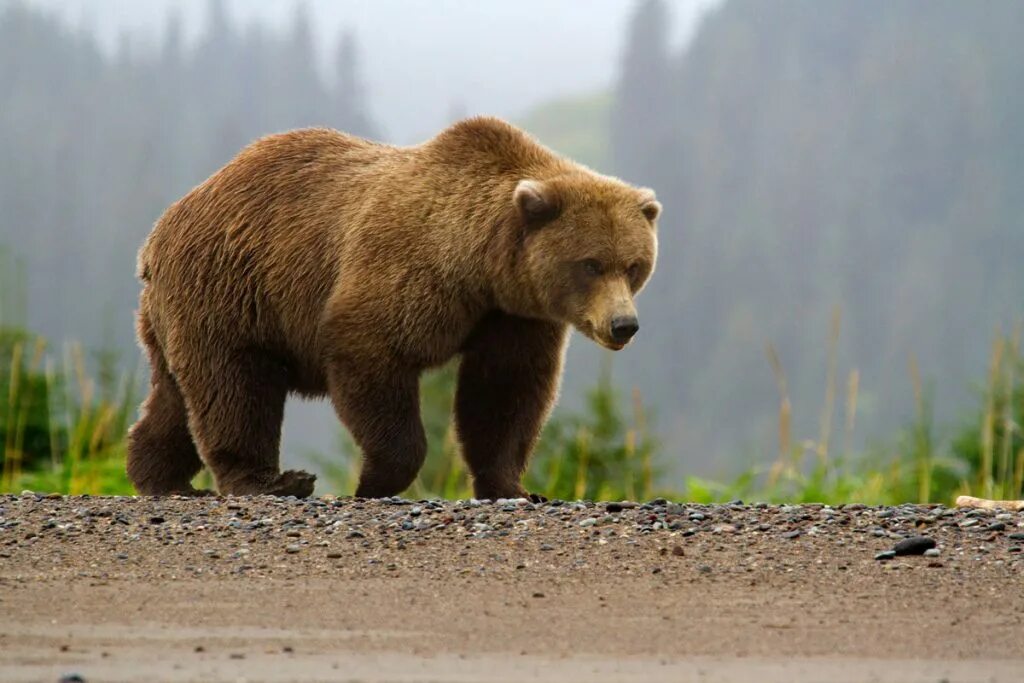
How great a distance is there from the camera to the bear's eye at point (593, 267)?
6.28m

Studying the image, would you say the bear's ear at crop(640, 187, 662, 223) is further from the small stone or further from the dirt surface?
the small stone

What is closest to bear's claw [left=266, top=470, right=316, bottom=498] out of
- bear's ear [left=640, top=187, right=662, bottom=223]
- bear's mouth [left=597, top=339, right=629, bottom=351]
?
bear's mouth [left=597, top=339, right=629, bottom=351]

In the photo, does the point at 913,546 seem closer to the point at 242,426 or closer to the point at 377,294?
the point at 377,294

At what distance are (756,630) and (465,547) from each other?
1.32m

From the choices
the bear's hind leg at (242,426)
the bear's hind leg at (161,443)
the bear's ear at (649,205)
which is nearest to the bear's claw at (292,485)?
the bear's hind leg at (242,426)

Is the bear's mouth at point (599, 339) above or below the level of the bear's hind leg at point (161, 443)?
above

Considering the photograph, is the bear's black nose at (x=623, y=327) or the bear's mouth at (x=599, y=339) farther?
the bear's mouth at (x=599, y=339)

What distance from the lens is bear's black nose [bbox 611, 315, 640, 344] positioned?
604 cm

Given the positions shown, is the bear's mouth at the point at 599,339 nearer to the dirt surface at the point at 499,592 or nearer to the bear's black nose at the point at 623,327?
the bear's black nose at the point at 623,327

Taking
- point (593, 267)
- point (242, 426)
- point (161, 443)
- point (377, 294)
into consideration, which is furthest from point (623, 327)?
point (161, 443)

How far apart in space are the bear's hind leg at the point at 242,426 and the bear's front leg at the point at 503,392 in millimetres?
806

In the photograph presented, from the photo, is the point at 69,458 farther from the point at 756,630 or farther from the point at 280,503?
the point at 756,630

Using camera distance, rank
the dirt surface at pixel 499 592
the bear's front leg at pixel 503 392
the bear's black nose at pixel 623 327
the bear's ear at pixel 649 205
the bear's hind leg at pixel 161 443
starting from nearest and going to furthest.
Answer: the dirt surface at pixel 499 592 → the bear's black nose at pixel 623 327 → the bear's ear at pixel 649 205 → the bear's front leg at pixel 503 392 → the bear's hind leg at pixel 161 443

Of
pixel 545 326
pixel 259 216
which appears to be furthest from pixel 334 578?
pixel 259 216
